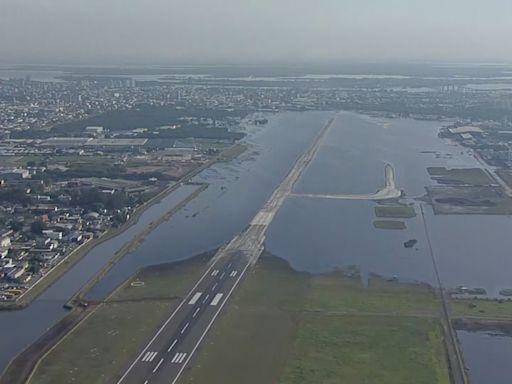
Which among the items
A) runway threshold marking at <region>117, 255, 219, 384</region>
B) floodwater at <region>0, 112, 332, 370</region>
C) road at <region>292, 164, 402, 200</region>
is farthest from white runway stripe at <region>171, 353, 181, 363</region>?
road at <region>292, 164, 402, 200</region>

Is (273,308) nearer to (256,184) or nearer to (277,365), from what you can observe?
(277,365)

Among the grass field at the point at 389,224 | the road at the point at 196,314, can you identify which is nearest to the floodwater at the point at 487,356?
the road at the point at 196,314

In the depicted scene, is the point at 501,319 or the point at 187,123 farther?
the point at 187,123

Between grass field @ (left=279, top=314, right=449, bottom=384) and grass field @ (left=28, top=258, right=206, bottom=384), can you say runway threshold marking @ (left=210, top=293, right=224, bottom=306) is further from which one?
grass field @ (left=279, top=314, right=449, bottom=384)

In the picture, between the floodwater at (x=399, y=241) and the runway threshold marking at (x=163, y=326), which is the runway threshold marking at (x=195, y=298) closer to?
the runway threshold marking at (x=163, y=326)

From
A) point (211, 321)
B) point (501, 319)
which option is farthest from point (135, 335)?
point (501, 319)

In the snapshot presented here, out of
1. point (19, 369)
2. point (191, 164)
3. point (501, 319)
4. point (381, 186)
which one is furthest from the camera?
point (191, 164)

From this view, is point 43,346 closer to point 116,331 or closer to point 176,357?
point 116,331
